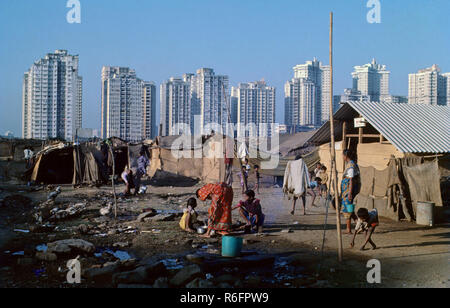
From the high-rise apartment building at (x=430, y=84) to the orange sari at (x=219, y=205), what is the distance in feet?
157

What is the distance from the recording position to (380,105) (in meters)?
12.9

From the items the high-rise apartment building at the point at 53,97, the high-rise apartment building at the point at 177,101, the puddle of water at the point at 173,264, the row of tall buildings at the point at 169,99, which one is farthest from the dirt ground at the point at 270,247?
the high-rise apartment building at the point at 53,97

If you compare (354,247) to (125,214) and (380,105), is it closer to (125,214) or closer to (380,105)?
(125,214)

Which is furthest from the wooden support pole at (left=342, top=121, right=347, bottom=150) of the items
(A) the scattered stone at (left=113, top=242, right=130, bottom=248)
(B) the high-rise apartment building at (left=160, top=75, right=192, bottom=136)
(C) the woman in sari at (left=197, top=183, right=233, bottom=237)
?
(B) the high-rise apartment building at (left=160, top=75, right=192, bottom=136)

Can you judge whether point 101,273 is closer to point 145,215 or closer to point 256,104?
point 145,215

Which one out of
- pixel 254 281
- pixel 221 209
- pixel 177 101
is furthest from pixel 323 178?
pixel 177 101

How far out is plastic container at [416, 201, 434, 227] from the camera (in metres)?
8.77

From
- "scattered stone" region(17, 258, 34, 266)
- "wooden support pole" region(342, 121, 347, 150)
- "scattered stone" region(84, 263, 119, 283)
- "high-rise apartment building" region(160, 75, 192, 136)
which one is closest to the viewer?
"scattered stone" region(84, 263, 119, 283)

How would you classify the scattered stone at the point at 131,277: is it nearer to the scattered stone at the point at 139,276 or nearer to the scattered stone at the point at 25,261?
the scattered stone at the point at 139,276

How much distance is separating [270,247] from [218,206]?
1.21m

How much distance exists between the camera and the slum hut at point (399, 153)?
9.36 meters

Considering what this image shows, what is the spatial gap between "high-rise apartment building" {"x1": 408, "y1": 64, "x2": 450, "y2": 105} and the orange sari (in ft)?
157

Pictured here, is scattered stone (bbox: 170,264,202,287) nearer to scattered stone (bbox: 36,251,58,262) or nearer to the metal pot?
scattered stone (bbox: 36,251,58,262)
